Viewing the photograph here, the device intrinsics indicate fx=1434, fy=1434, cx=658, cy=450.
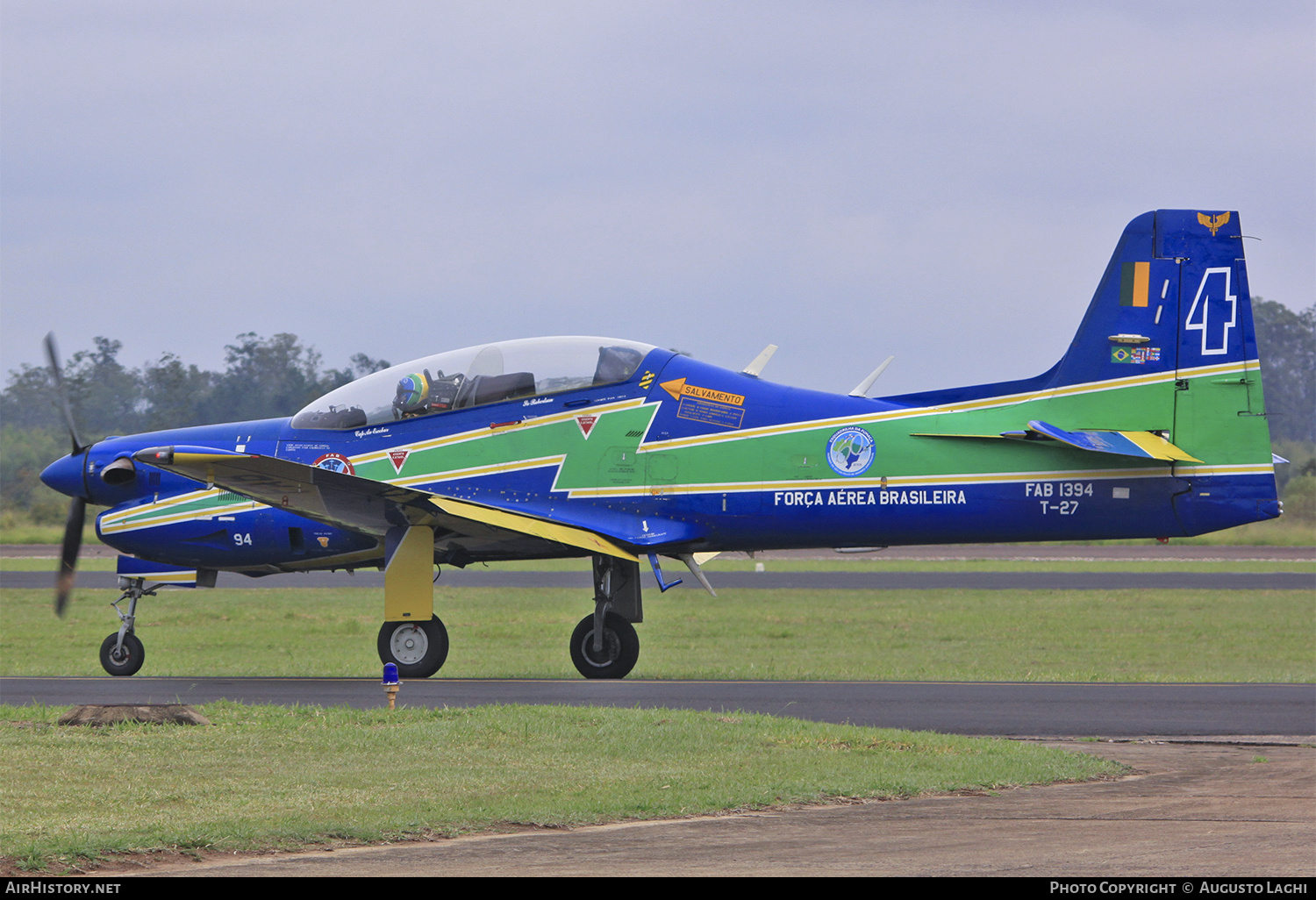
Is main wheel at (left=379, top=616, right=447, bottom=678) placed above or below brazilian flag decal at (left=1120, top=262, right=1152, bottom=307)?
below

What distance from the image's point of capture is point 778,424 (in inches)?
676

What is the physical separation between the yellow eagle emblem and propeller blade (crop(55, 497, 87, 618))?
47.4ft

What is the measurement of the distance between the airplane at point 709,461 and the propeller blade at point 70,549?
624 millimetres

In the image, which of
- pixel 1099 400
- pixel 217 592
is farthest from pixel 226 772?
pixel 217 592

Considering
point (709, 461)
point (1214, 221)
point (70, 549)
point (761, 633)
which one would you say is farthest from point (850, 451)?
point (761, 633)

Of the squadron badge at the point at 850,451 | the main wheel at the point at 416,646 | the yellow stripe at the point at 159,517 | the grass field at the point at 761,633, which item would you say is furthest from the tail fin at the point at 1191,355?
the yellow stripe at the point at 159,517

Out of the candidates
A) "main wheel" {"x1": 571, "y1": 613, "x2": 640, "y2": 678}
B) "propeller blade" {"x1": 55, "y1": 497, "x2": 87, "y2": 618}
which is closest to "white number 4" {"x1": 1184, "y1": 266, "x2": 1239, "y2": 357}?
"main wheel" {"x1": 571, "y1": 613, "x2": 640, "y2": 678}

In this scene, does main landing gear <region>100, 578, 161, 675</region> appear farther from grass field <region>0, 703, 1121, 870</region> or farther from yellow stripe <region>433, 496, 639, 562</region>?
grass field <region>0, 703, 1121, 870</region>

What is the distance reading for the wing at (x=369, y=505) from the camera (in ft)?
50.9

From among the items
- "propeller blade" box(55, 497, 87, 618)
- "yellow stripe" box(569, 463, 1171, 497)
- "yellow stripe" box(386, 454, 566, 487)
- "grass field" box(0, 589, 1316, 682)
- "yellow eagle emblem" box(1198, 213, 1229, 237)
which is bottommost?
"grass field" box(0, 589, 1316, 682)

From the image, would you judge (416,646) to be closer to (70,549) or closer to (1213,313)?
(70,549)

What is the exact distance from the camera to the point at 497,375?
57.8 ft

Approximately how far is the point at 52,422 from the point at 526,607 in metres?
57.0

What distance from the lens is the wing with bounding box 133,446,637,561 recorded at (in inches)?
611
